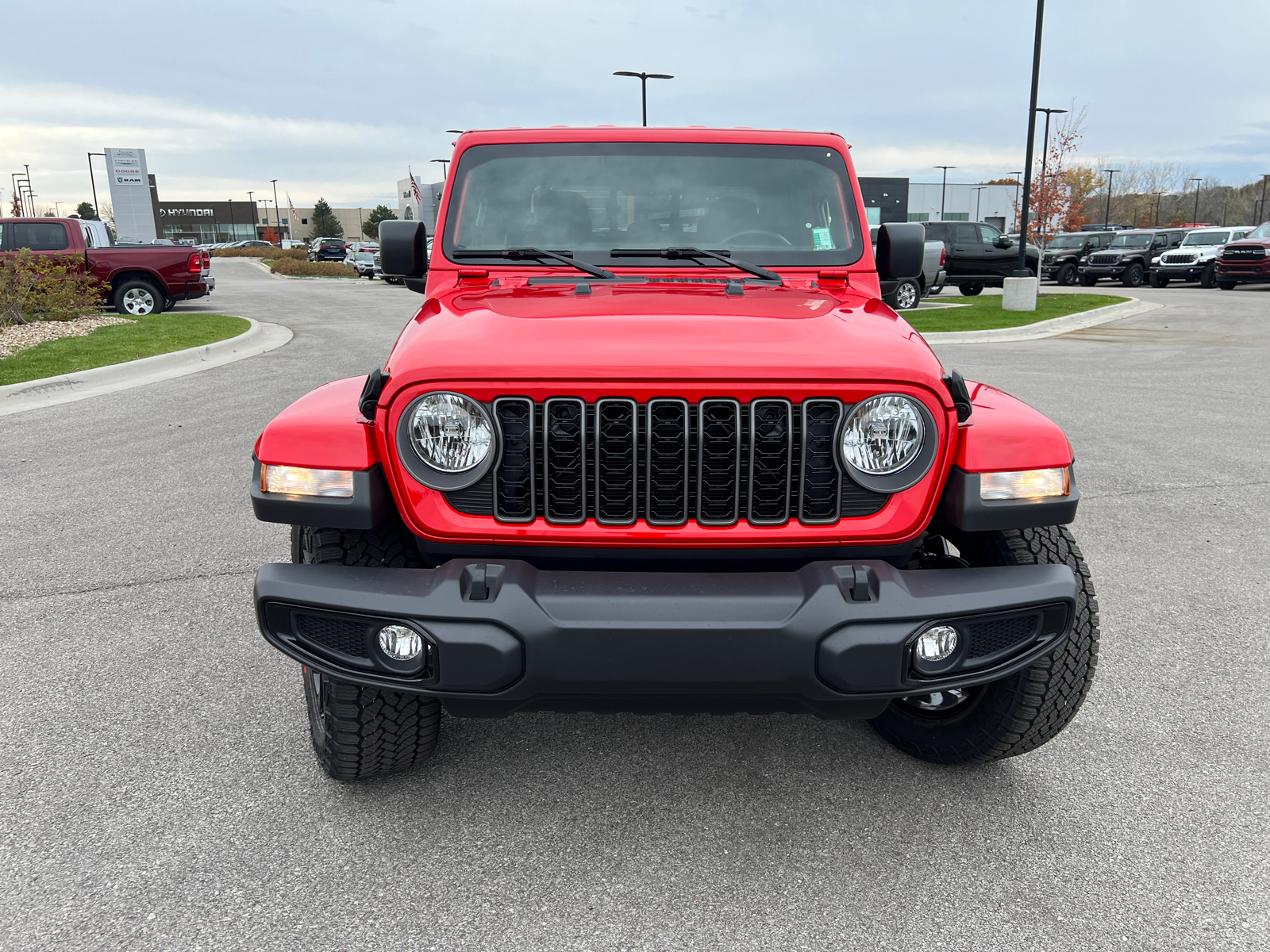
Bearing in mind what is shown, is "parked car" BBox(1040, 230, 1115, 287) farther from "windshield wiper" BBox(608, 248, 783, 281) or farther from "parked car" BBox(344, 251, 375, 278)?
"windshield wiper" BBox(608, 248, 783, 281)

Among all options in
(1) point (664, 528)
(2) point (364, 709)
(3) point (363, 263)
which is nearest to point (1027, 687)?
(1) point (664, 528)

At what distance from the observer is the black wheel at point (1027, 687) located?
2.58m

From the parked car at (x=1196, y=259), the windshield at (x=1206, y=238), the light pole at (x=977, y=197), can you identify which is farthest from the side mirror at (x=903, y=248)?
the light pole at (x=977, y=197)

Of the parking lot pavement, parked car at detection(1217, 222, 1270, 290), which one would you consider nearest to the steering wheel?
the parking lot pavement

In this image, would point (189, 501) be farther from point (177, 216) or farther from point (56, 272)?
point (177, 216)

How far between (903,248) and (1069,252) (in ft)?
104

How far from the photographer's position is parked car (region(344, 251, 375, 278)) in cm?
4056

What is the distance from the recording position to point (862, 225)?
142 inches

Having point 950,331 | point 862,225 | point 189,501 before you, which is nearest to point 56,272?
point 189,501

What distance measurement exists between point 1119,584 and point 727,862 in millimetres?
2805

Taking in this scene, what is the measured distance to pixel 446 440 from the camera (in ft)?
7.57

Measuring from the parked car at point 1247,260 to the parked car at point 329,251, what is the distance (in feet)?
140

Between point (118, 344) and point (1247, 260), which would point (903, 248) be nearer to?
point (118, 344)

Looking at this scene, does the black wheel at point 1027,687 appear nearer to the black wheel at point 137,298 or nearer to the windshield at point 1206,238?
the black wheel at point 137,298
